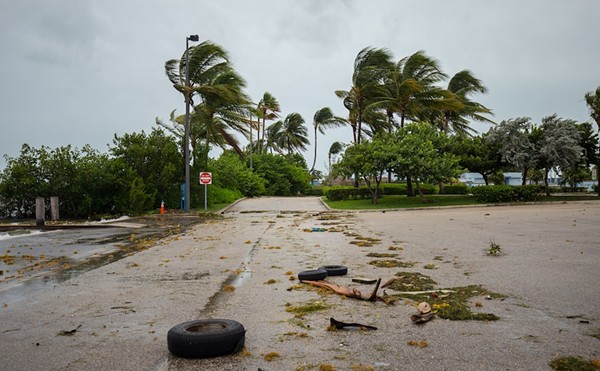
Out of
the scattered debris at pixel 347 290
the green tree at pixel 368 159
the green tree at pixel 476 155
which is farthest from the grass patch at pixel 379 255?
the green tree at pixel 476 155

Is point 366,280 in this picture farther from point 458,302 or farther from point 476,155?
point 476,155

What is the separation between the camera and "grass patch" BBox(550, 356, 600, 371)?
343cm

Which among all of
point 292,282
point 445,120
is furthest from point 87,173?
point 445,120

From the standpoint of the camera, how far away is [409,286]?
21.0 feet

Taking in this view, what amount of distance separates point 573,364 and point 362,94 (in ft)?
113

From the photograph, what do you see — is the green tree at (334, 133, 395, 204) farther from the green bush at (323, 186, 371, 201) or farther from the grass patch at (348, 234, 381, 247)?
the grass patch at (348, 234, 381, 247)

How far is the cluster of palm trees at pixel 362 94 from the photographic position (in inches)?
1118

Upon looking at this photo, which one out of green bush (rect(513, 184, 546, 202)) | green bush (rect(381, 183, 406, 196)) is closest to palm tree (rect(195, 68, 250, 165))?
green bush (rect(381, 183, 406, 196))

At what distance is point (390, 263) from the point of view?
27.7 feet

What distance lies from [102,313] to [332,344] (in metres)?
2.73

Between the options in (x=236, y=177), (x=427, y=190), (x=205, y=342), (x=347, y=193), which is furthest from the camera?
(x=236, y=177)

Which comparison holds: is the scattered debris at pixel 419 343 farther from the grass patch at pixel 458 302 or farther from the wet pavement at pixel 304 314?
the grass patch at pixel 458 302

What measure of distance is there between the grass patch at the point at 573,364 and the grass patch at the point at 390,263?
15.0 feet

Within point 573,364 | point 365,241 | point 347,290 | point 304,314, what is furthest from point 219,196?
point 573,364
